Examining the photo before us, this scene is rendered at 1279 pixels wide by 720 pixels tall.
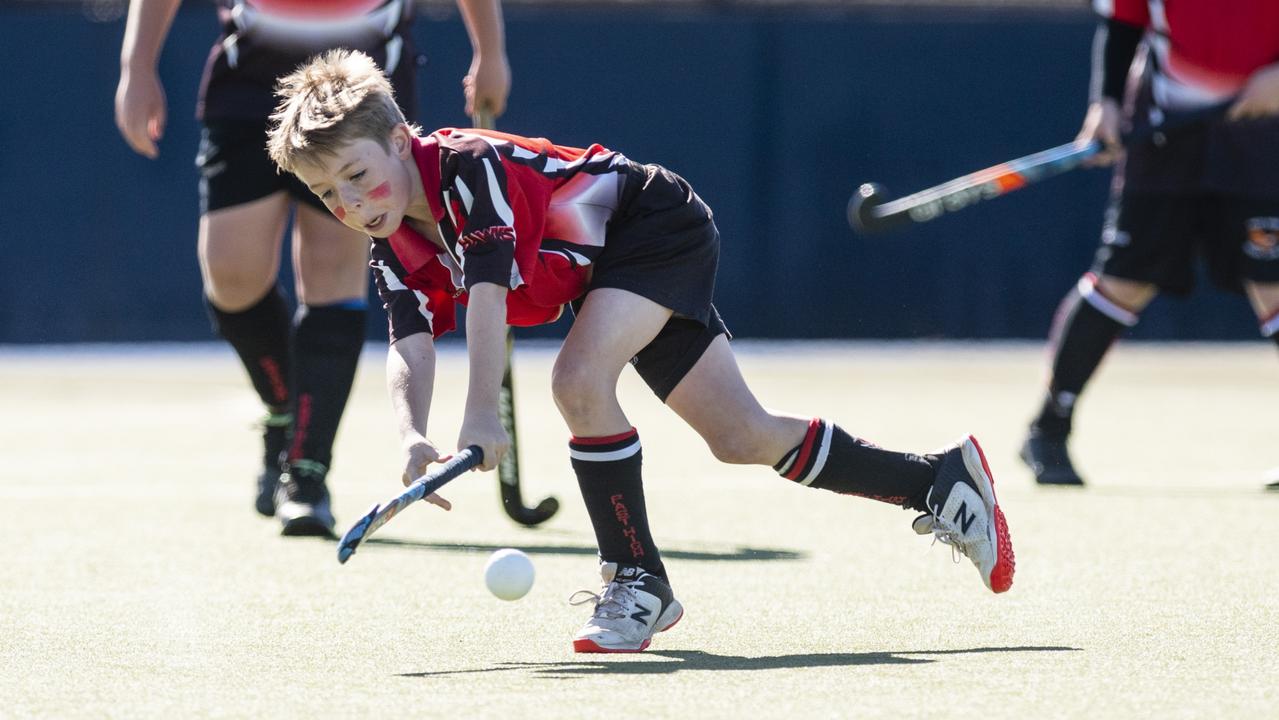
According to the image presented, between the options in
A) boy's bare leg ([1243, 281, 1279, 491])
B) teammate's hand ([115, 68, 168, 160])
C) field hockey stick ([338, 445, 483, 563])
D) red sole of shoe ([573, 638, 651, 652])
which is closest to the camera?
field hockey stick ([338, 445, 483, 563])

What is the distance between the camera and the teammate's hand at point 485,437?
9.05 ft

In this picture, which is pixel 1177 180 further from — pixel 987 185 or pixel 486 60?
→ pixel 486 60

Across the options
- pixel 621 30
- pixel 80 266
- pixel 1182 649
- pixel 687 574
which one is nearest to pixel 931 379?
pixel 621 30

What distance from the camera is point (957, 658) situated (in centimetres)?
281

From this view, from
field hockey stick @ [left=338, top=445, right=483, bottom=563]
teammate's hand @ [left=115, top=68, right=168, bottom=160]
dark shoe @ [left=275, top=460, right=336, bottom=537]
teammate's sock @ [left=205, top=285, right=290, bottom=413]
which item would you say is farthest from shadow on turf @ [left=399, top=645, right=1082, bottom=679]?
teammate's hand @ [left=115, top=68, right=168, bottom=160]

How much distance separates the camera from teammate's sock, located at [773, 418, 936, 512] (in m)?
3.30

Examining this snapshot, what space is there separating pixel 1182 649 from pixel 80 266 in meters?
8.41

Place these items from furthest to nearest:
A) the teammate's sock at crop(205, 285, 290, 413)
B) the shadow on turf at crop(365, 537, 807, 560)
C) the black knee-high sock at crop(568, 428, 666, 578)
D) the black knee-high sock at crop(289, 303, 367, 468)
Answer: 1. the teammate's sock at crop(205, 285, 290, 413)
2. the black knee-high sock at crop(289, 303, 367, 468)
3. the shadow on turf at crop(365, 537, 807, 560)
4. the black knee-high sock at crop(568, 428, 666, 578)

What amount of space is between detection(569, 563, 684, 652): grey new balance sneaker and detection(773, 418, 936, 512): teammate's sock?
36cm

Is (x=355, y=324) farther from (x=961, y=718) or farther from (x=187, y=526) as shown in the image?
(x=961, y=718)

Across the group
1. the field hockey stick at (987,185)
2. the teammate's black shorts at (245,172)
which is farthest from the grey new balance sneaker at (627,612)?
the field hockey stick at (987,185)

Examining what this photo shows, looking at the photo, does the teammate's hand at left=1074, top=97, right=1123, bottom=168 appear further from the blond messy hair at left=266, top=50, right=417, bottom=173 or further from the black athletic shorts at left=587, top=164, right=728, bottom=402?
the blond messy hair at left=266, top=50, right=417, bottom=173

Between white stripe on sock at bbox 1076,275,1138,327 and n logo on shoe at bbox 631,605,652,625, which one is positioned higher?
n logo on shoe at bbox 631,605,652,625

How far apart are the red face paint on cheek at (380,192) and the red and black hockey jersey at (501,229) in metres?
0.08
